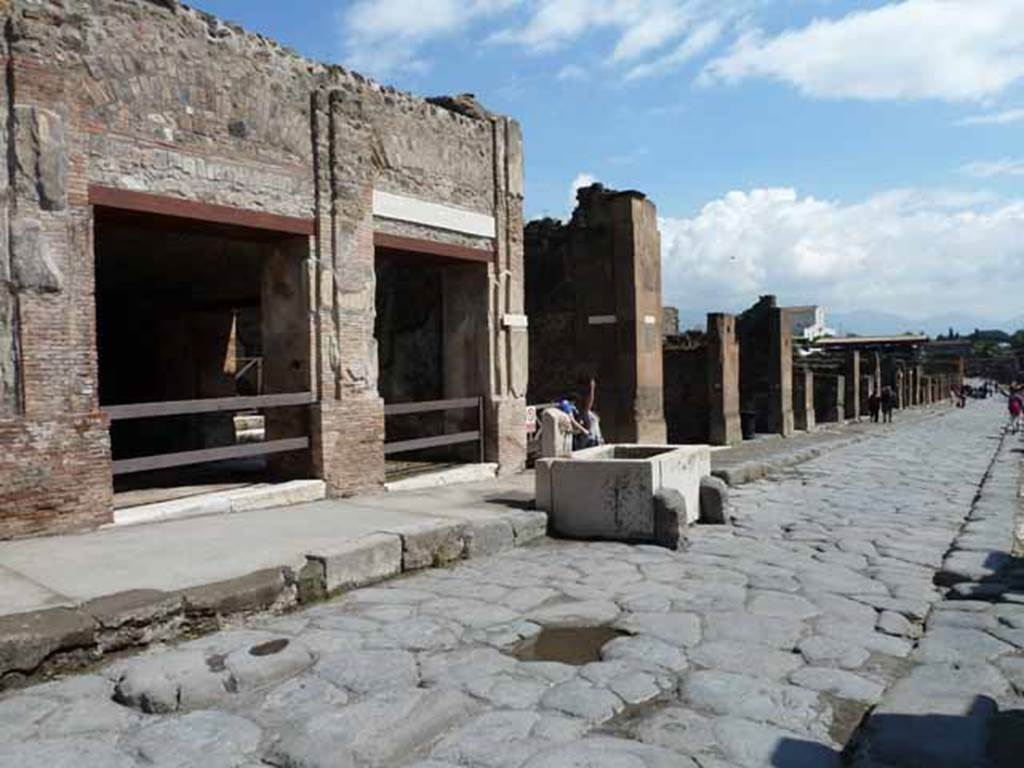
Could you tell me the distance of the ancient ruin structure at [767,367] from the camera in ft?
66.4

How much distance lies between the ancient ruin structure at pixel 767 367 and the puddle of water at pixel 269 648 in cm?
1705

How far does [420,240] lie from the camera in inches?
388

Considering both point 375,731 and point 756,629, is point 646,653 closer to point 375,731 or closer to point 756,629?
point 756,629

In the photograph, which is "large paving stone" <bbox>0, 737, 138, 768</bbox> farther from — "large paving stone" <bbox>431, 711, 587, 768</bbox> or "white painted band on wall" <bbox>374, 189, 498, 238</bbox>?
Answer: "white painted band on wall" <bbox>374, 189, 498, 238</bbox>

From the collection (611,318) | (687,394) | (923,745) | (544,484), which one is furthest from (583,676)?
(687,394)

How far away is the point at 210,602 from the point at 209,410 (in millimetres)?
3280

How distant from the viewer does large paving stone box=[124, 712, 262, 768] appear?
308 centimetres

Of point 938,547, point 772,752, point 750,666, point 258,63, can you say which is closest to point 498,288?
point 258,63

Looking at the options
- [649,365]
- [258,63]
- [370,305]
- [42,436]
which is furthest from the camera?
[649,365]

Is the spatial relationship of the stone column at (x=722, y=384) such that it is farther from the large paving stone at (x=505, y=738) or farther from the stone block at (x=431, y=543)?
the large paving stone at (x=505, y=738)

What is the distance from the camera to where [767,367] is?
2094 centimetres

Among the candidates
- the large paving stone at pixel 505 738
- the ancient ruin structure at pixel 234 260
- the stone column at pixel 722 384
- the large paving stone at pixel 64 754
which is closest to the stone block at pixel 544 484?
the ancient ruin structure at pixel 234 260

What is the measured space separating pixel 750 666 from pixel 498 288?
753 cm

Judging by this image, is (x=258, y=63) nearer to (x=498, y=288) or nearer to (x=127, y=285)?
(x=498, y=288)
